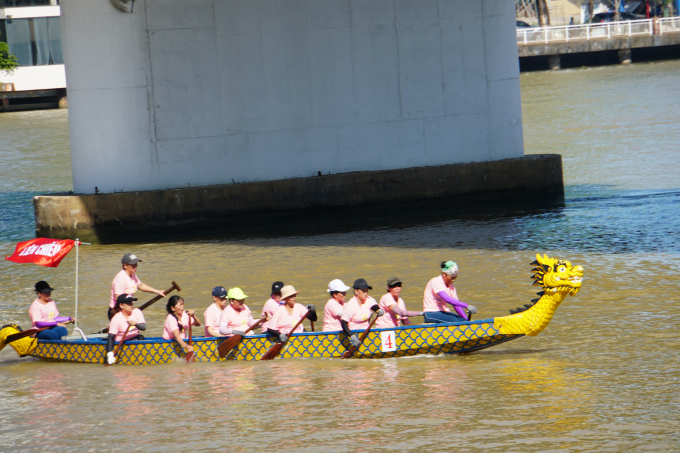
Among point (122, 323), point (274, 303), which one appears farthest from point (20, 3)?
point (274, 303)

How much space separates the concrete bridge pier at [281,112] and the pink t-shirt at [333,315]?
391 inches

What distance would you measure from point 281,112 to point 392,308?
35.4 feet

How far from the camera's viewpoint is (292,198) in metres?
22.5

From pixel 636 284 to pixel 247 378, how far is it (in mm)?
7716

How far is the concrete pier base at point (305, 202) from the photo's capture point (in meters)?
21.4

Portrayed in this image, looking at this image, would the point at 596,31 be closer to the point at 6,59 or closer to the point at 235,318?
the point at 6,59

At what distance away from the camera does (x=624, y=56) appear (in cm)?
6188

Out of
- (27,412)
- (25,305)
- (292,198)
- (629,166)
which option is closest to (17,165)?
(292,198)

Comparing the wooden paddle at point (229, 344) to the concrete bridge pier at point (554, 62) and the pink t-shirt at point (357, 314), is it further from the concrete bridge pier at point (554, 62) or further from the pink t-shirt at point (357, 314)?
the concrete bridge pier at point (554, 62)

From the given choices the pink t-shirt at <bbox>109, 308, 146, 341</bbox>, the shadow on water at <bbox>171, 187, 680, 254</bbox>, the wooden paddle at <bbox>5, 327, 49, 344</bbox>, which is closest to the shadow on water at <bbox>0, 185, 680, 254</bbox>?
the shadow on water at <bbox>171, 187, 680, 254</bbox>

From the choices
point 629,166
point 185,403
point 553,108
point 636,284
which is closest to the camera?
point 185,403

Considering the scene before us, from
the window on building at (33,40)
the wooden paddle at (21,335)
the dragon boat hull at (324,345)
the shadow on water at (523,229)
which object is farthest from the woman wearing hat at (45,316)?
the window on building at (33,40)

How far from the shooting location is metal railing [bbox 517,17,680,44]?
197 ft

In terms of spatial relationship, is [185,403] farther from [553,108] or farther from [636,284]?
[553,108]
